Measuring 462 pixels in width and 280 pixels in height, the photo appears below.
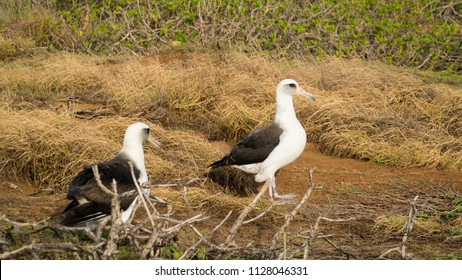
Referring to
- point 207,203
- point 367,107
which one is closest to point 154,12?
point 367,107

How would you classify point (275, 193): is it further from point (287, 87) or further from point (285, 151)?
point (287, 87)

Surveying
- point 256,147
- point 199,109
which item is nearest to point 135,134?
point 256,147

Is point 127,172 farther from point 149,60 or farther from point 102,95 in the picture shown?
point 149,60

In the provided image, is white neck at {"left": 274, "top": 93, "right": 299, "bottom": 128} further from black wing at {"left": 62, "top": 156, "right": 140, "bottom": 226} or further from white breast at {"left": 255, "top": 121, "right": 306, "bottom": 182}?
black wing at {"left": 62, "top": 156, "right": 140, "bottom": 226}

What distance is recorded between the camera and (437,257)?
6422 millimetres

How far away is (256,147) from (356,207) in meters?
1.02

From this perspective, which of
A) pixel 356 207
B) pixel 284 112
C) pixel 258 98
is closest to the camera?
pixel 356 207

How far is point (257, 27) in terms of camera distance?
1277cm

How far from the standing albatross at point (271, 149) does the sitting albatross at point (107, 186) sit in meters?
1.37

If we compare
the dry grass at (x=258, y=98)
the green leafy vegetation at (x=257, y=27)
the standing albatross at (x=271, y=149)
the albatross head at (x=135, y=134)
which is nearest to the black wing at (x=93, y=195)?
the albatross head at (x=135, y=134)

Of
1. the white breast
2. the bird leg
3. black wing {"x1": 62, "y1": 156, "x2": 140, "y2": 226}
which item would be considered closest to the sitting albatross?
black wing {"x1": 62, "y1": 156, "x2": 140, "y2": 226}

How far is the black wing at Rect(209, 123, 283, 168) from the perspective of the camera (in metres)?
7.91

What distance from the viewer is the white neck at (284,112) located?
8.02 metres

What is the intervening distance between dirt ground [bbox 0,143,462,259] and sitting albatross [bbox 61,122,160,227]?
1.60 feet
